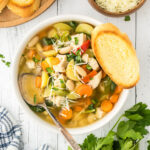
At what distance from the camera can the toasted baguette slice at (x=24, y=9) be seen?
7.97ft

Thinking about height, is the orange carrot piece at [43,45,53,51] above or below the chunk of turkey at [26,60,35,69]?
above

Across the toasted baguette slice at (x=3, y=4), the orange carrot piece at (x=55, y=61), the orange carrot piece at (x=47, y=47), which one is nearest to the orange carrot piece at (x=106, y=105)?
the orange carrot piece at (x=55, y=61)

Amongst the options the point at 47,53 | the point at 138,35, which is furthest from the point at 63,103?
the point at 138,35

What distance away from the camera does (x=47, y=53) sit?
241 centimetres

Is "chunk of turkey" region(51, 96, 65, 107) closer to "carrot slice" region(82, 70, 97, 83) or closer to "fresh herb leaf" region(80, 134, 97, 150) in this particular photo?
"carrot slice" region(82, 70, 97, 83)

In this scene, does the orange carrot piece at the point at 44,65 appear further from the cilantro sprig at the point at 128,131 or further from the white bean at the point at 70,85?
the cilantro sprig at the point at 128,131

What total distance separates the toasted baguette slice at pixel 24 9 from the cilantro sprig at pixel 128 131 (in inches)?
42.5

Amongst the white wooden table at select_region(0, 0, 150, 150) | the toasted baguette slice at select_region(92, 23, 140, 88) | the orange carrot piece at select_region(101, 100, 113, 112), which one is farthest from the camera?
the white wooden table at select_region(0, 0, 150, 150)

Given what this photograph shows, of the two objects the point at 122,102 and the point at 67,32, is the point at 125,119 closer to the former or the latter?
the point at 122,102

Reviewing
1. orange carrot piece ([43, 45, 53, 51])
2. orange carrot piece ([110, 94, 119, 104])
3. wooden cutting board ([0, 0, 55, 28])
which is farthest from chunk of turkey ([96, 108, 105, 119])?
wooden cutting board ([0, 0, 55, 28])

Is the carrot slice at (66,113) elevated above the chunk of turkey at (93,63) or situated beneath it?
situated beneath

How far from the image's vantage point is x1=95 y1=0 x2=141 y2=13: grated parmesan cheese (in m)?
2.46

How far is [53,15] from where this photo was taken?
264 centimetres

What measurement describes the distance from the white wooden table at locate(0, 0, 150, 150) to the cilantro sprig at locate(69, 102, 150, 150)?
0.67 ft
